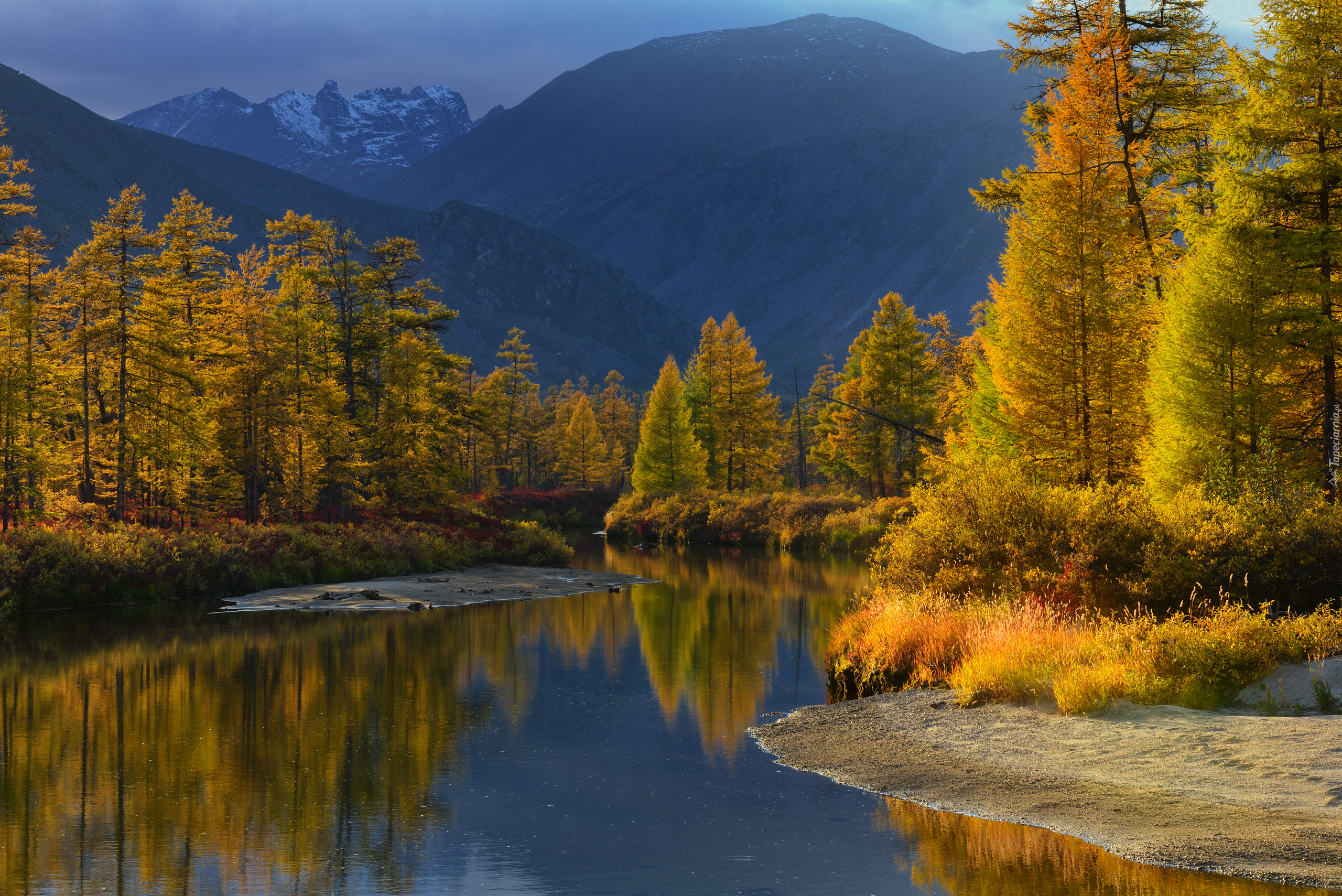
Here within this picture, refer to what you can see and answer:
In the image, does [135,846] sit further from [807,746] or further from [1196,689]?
[1196,689]

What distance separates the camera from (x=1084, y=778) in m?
11.4

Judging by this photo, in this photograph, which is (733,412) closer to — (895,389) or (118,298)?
(895,389)

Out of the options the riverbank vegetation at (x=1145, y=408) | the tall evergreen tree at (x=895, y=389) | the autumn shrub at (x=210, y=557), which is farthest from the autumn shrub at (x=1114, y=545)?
the tall evergreen tree at (x=895, y=389)

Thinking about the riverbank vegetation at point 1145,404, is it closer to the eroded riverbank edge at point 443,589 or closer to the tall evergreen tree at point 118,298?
the eroded riverbank edge at point 443,589

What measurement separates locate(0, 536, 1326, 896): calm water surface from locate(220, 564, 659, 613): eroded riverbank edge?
17.9 feet

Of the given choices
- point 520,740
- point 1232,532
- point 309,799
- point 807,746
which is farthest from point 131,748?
point 1232,532

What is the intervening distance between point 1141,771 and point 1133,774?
9 centimetres

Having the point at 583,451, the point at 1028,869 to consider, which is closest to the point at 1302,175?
the point at 1028,869

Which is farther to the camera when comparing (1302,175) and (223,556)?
(223,556)

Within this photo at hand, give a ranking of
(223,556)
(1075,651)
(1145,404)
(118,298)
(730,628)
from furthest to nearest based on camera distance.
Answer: (118,298), (223,556), (730,628), (1145,404), (1075,651)

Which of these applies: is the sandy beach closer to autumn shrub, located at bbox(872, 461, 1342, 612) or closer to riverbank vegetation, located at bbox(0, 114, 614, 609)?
autumn shrub, located at bbox(872, 461, 1342, 612)

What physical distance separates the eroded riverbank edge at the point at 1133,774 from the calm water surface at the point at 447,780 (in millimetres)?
365

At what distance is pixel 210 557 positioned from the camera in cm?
3353

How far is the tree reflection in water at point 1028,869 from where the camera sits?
8.59 metres
